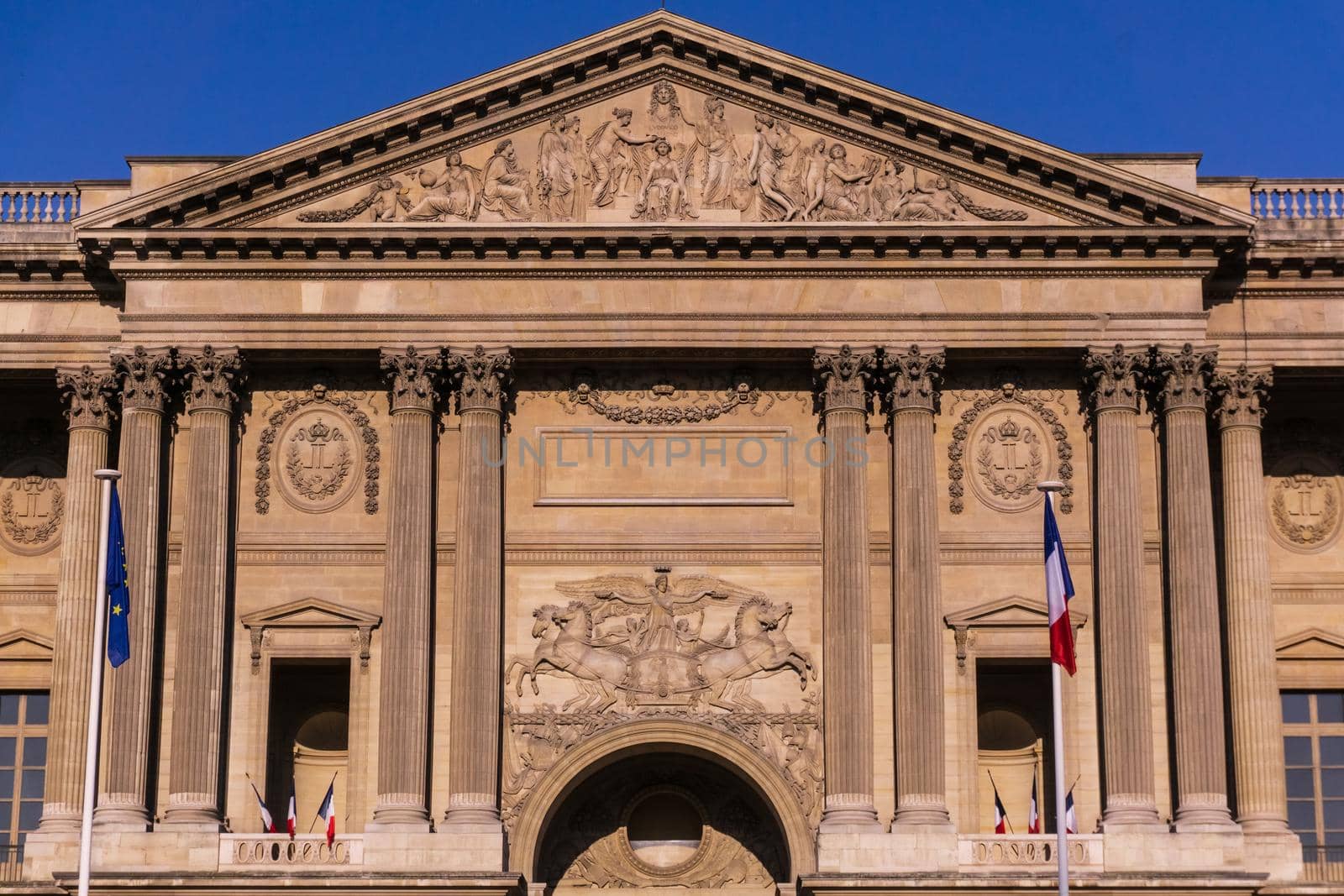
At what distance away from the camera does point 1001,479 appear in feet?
150

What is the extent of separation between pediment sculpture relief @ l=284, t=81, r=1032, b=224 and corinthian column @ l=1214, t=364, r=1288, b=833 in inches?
222

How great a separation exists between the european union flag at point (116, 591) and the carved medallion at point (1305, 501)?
2387 centimetres

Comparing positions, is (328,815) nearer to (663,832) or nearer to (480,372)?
(663,832)

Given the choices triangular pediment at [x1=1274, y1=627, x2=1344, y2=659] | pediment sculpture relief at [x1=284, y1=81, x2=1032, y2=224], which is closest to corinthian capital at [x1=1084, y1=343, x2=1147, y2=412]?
pediment sculpture relief at [x1=284, y1=81, x2=1032, y2=224]

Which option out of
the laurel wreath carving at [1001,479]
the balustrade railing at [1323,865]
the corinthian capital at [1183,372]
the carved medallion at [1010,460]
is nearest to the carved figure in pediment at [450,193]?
the carved medallion at [1010,460]

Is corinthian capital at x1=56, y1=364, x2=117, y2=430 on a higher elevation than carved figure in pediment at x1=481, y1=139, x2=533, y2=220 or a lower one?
lower

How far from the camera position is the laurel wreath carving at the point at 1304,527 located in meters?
47.9

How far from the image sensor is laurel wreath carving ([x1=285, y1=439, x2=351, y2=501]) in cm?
4569

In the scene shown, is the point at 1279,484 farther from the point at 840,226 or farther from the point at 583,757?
the point at 583,757

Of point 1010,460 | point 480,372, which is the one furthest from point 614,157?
point 1010,460

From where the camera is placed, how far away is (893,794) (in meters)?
43.7

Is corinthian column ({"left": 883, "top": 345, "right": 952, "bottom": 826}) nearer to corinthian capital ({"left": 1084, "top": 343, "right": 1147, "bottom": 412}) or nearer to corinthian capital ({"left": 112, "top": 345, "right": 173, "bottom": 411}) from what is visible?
corinthian capital ({"left": 1084, "top": 343, "right": 1147, "bottom": 412})

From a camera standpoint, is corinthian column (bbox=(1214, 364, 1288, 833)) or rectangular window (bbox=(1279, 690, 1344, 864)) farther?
rectangular window (bbox=(1279, 690, 1344, 864))

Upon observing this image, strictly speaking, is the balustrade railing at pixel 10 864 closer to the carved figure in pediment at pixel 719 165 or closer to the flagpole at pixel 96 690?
the flagpole at pixel 96 690
